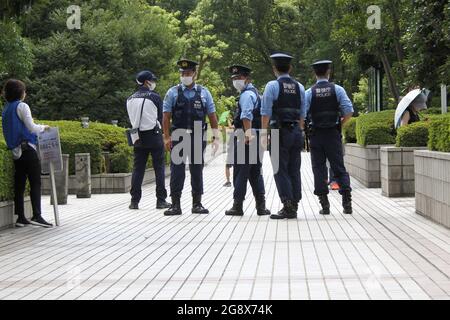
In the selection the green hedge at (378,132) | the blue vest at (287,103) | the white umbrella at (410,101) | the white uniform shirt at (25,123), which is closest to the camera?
the white uniform shirt at (25,123)

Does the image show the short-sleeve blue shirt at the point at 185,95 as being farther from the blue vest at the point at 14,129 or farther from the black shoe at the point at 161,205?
the blue vest at the point at 14,129

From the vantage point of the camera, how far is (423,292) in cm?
632

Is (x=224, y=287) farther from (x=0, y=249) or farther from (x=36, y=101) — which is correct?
(x=36, y=101)

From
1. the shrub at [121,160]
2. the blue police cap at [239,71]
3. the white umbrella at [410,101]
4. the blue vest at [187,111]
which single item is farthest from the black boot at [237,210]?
the shrub at [121,160]

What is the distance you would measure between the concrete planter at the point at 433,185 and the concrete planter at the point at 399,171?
236cm

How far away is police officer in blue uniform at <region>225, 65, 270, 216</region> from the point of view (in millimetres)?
12414

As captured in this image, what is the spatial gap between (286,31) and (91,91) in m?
34.4

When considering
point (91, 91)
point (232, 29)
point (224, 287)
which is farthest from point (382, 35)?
point (232, 29)

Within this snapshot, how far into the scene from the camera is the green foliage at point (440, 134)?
10.9 metres

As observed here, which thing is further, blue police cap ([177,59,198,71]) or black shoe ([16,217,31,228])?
blue police cap ([177,59,198,71])

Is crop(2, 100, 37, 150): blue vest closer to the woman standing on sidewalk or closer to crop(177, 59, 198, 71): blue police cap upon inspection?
the woman standing on sidewalk

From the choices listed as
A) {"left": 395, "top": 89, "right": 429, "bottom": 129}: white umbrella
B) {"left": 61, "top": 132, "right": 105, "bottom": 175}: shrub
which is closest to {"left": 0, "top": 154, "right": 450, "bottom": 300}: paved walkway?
{"left": 395, "top": 89, "right": 429, "bottom": 129}: white umbrella

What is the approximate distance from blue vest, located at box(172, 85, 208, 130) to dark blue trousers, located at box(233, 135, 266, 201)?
2.55 feet

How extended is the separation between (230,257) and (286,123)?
4068 mm
